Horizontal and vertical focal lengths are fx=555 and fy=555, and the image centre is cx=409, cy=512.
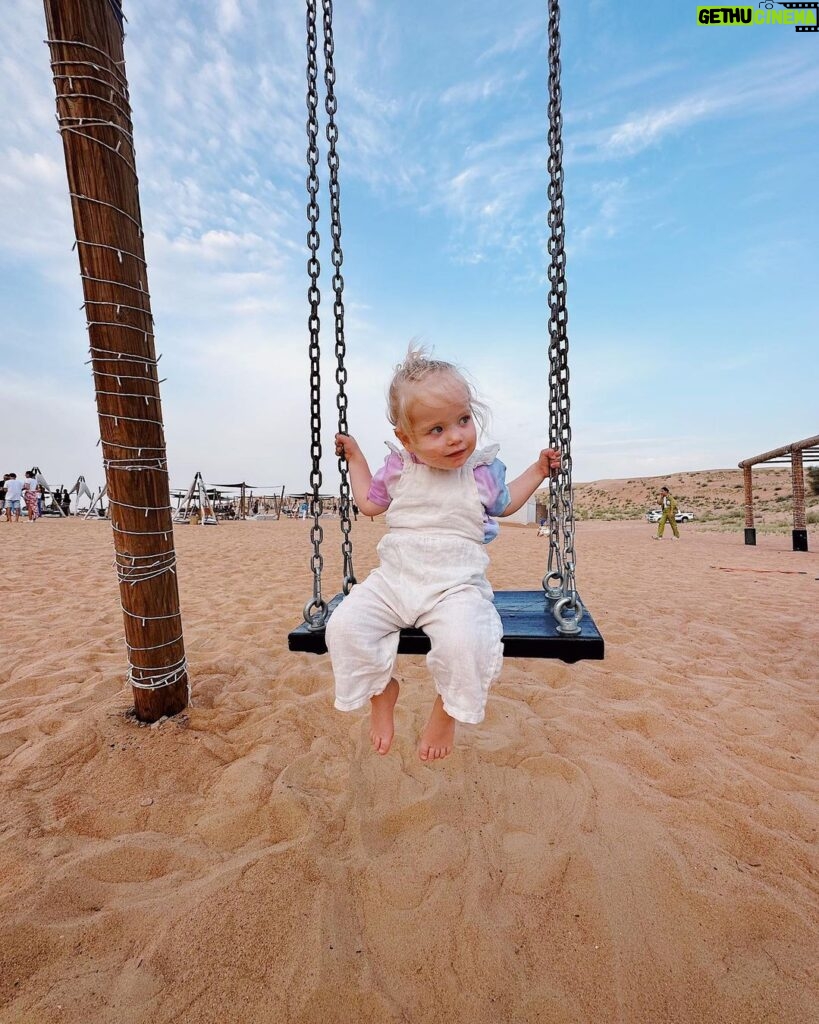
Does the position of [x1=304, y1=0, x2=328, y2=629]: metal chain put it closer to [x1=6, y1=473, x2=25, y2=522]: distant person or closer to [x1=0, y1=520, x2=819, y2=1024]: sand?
[x1=0, y1=520, x2=819, y2=1024]: sand

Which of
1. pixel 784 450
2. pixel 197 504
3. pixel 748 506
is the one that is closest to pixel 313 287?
pixel 784 450

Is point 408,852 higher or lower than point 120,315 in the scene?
lower

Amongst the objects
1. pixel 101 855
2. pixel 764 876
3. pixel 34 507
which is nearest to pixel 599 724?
pixel 764 876

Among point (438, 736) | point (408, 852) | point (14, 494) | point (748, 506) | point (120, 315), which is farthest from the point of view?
point (14, 494)

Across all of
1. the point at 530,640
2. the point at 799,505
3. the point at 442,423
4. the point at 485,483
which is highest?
the point at 442,423

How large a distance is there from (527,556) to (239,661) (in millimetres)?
8760

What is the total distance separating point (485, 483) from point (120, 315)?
5.61ft

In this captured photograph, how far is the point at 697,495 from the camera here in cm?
4703

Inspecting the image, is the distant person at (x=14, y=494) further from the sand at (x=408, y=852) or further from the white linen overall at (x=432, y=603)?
the white linen overall at (x=432, y=603)

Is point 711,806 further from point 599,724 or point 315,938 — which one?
point 315,938

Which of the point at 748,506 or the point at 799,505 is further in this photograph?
the point at 748,506

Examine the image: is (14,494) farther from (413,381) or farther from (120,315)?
(413,381)

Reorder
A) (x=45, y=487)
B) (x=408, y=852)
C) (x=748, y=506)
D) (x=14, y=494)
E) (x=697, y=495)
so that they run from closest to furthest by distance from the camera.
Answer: (x=408, y=852)
(x=748, y=506)
(x=14, y=494)
(x=45, y=487)
(x=697, y=495)

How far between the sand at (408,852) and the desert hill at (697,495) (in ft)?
87.8
